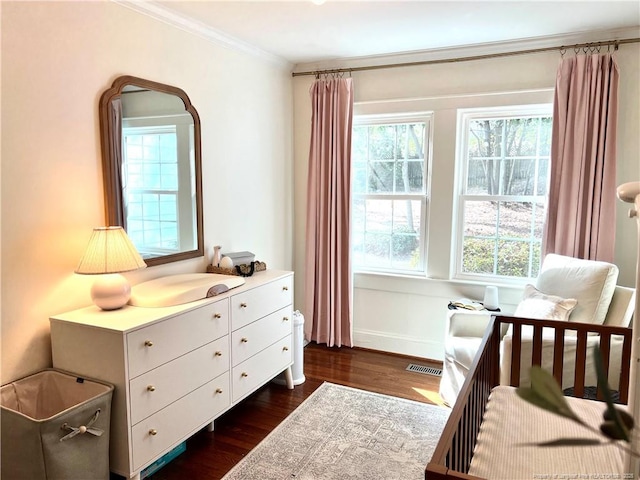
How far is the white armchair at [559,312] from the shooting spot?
2549 mm

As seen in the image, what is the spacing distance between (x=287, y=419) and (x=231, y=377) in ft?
1.52

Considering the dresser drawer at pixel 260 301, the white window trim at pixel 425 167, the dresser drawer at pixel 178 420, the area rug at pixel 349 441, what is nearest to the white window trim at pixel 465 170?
the white window trim at pixel 425 167

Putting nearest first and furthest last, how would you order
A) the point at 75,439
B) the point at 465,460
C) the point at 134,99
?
the point at 465,460 < the point at 75,439 < the point at 134,99

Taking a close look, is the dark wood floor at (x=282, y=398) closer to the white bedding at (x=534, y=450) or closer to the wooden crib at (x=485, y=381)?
the wooden crib at (x=485, y=381)

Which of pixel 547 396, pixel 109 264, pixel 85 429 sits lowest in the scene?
pixel 85 429

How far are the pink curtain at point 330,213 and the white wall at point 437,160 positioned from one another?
0.14 m

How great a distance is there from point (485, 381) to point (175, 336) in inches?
56.4

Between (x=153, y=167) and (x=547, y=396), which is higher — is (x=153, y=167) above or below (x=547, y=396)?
above

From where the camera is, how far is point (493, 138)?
3.55 metres

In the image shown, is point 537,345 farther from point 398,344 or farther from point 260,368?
point 398,344

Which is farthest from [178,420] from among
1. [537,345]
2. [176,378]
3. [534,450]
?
[537,345]

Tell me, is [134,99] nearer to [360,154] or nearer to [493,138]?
[360,154]

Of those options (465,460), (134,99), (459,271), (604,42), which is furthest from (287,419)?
(604,42)

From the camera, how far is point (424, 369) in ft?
11.9
